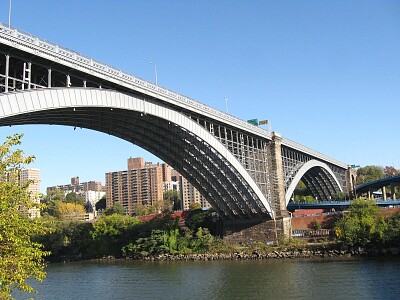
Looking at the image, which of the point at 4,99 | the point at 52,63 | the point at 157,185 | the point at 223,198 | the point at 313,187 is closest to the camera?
the point at 4,99

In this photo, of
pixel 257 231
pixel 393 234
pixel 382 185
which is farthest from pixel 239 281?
pixel 382 185

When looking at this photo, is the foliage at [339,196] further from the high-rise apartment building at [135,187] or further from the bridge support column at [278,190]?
the high-rise apartment building at [135,187]

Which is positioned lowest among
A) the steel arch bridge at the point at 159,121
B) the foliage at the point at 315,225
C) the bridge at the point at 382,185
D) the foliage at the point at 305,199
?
the foliage at the point at 315,225

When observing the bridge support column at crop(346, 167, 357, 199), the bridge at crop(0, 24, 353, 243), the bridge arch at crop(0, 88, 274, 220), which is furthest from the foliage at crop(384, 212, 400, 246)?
the bridge support column at crop(346, 167, 357, 199)

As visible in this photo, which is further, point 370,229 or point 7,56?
point 370,229

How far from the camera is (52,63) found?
2642cm

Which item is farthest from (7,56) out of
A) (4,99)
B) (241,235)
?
(241,235)

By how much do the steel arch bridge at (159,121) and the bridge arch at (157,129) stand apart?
6 cm

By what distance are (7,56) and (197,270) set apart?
94.8 ft

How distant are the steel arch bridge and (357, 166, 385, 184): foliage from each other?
2343 inches

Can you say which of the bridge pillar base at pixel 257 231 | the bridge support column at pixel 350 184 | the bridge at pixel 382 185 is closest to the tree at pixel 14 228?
the bridge pillar base at pixel 257 231

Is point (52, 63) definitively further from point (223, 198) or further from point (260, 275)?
point (223, 198)

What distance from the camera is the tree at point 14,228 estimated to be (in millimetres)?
13961

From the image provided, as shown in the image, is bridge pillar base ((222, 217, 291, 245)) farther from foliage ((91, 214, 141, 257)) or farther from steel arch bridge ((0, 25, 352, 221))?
foliage ((91, 214, 141, 257))
